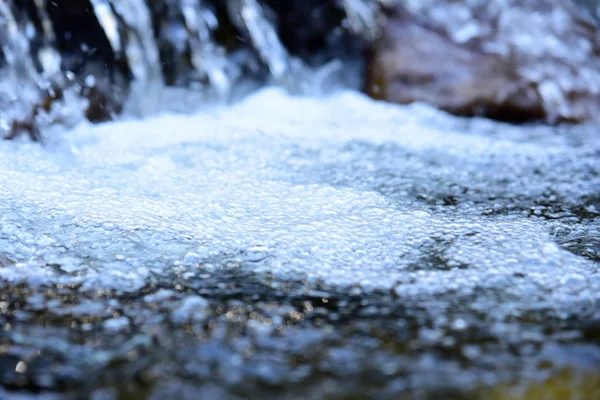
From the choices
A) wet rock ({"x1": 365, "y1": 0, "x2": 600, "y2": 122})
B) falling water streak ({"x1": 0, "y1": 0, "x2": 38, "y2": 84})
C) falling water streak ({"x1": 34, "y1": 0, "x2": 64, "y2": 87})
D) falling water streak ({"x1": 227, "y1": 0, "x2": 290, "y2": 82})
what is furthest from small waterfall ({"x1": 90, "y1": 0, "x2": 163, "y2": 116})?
wet rock ({"x1": 365, "y1": 0, "x2": 600, "y2": 122})

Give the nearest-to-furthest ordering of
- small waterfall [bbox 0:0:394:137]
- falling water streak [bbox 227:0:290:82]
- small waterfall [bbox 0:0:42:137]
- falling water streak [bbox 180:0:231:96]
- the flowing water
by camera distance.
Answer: the flowing water → small waterfall [bbox 0:0:42:137] → small waterfall [bbox 0:0:394:137] → falling water streak [bbox 180:0:231:96] → falling water streak [bbox 227:0:290:82]

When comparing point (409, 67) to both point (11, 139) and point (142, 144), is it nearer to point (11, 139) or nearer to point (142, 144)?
point (142, 144)

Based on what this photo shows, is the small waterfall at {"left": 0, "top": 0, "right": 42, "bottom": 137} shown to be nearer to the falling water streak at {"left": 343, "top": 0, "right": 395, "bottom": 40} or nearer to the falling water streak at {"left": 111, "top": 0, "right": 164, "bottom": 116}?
the falling water streak at {"left": 111, "top": 0, "right": 164, "bottom": 116}

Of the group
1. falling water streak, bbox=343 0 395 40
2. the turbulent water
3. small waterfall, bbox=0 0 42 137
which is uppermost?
falling water streak, bbox=343 0 395 40

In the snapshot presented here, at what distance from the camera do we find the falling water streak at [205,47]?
9.99 ft

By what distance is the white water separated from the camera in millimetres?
1136

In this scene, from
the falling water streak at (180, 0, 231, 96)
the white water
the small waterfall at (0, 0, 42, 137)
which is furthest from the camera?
the falling water streak at (180, 0, 231, 96)

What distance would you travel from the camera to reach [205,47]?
3.12m

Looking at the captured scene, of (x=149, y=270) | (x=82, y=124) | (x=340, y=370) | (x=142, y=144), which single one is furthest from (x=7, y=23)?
(x=340, y=370)

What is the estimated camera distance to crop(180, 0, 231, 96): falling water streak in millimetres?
3045

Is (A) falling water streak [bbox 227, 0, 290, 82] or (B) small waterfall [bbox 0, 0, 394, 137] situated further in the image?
(A) falling water streak [bbox 227, 0, 290, 82]

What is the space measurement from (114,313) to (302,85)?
100 inches

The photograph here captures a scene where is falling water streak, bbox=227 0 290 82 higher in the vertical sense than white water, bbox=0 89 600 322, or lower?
higher

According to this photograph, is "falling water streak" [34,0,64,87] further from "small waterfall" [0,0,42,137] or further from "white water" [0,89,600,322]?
"white water" [0,89,600,322]
